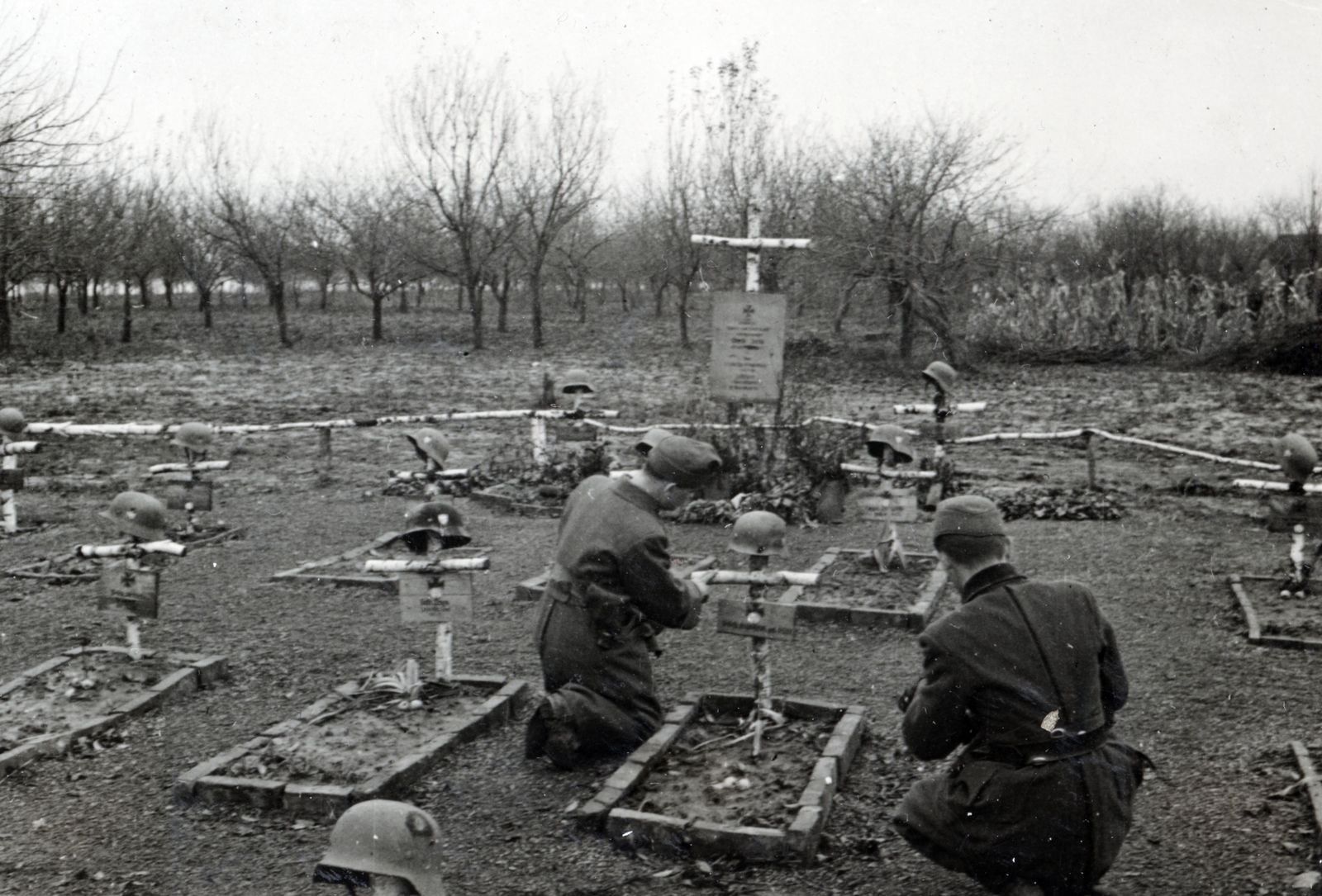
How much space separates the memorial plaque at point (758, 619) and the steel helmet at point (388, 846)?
235 cm

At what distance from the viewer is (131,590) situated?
5.86 metres

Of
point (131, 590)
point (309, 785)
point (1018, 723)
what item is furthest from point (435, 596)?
point (1018, 723)

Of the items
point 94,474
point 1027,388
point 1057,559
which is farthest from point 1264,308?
point 94,474

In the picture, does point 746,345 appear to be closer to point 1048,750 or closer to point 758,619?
point 758,619

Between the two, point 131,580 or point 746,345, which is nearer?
point 131,580

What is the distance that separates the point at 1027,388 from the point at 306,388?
14.7 metres

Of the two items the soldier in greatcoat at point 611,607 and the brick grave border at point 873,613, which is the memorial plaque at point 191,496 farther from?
the soldier in greatcoat at point 611,607

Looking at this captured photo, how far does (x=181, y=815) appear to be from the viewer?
4715 mm

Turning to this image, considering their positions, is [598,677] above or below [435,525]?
below

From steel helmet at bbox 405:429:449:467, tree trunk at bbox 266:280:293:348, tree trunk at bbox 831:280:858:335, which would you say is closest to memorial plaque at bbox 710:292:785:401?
steel helmet at bbox 405:429:449:467

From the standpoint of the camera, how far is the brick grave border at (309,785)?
15.3 feet

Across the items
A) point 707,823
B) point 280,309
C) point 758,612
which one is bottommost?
point 707,823

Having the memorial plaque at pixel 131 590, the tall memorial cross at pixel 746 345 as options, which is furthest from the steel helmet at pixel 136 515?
the tall memorial cross at pixel 746 345

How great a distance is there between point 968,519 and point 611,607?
1778mm
